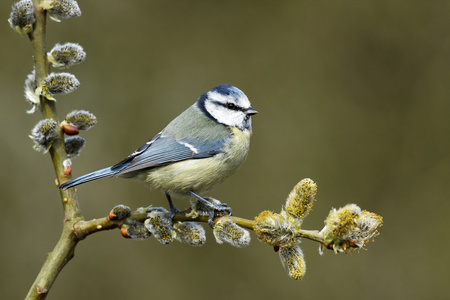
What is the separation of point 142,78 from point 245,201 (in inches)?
52.6

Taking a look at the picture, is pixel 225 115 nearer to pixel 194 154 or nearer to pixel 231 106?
pixel 231 106

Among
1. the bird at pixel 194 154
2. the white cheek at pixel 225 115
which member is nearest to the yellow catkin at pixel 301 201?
the bird at pixel 194 154

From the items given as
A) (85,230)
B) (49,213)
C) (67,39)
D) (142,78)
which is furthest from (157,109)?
(85,230)

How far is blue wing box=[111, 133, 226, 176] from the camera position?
6.99ft

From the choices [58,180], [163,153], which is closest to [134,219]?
[58,180]

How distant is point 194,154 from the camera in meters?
2.20

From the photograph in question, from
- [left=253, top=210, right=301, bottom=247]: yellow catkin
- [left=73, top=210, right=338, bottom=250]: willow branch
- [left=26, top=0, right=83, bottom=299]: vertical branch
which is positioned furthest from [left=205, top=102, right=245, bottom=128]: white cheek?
[left=253, top=210, right=301, bottom=247]: yellow catkin

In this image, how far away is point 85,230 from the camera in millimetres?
1547

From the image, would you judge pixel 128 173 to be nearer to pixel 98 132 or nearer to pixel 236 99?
pixel 236 99

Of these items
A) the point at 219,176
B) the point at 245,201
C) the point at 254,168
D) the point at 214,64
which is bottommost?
the point at 219,176

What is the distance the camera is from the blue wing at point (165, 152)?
213 centimetres

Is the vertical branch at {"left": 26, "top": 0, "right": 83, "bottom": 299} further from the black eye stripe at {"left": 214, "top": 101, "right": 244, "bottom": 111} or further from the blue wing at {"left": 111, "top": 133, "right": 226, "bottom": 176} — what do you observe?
the black eye stripe at {"left": 214, "top": 101, "right": 244, "bottom": 111}

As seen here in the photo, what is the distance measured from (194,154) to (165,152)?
13 centimetres

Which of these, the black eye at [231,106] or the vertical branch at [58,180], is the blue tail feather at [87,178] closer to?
the vertical branch at [58,180]
